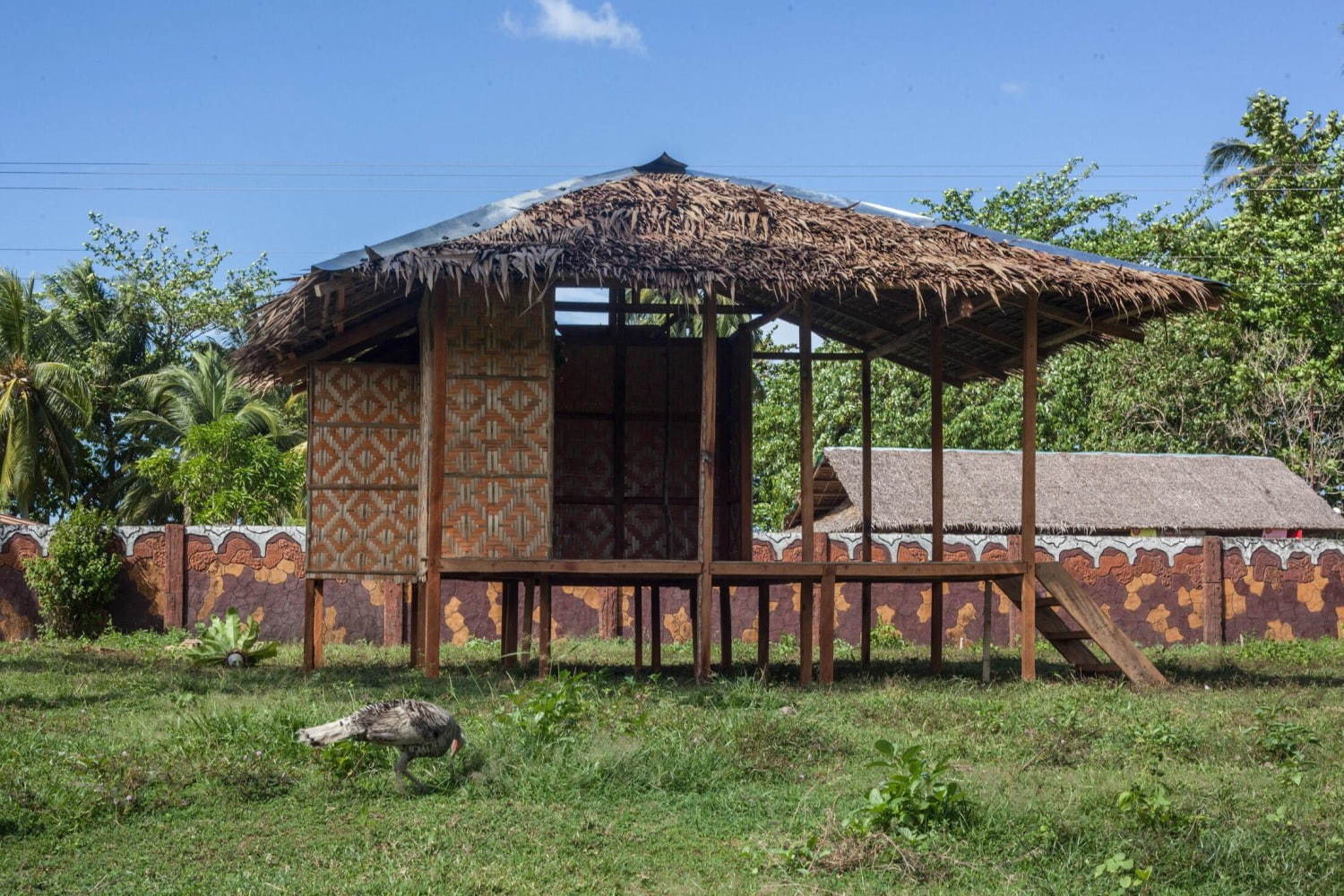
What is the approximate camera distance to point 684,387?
14.0 m

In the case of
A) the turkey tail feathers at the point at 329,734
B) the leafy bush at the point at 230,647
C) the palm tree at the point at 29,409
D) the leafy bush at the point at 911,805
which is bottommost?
the leafy bush at the point at 230,647

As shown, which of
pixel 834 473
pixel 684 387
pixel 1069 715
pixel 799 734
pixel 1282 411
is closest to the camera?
pixel 799 734

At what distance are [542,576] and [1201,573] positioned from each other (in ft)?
36.2

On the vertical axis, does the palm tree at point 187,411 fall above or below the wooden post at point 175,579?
above

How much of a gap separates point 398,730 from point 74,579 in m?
11.8

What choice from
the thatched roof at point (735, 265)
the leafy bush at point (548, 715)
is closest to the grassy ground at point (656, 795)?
the leafy bush at point (548, 715)

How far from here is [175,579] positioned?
17.5 metres

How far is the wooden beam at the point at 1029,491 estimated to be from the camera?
12156mm

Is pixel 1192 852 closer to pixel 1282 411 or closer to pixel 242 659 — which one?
pixel 242 659

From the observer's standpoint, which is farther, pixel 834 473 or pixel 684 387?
pixel 834 473

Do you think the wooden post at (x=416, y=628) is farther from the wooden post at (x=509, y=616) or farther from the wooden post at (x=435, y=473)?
the wooden post at (x=435, y=473)

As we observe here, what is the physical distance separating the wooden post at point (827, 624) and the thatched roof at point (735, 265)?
227 cm

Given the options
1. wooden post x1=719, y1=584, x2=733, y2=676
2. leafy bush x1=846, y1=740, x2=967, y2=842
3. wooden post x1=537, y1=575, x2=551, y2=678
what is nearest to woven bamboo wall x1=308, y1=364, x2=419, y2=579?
wooden post x1=537, y1=575, x2=551, y2=678

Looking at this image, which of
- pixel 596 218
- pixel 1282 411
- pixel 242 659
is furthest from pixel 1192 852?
pixel 1282 411
